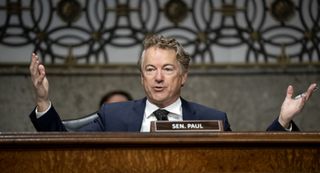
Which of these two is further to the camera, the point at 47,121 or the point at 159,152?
the point at 47,121

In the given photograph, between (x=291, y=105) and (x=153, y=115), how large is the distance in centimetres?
66

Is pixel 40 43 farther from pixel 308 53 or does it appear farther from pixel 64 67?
pixel 308 53

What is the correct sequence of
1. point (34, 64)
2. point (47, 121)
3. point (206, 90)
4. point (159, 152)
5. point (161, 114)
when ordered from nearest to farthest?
point (159, 152) → point (34, 64) → point (47, 121) → point (161, 114) → point (206, 90)

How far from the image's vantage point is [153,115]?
289 centimetres

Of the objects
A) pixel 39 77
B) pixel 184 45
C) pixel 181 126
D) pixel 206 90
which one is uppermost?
pixel 39 77

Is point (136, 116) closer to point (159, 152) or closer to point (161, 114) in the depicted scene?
point (161, 114)

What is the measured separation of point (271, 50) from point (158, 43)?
7.32ft

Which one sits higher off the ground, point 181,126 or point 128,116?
point 181,126

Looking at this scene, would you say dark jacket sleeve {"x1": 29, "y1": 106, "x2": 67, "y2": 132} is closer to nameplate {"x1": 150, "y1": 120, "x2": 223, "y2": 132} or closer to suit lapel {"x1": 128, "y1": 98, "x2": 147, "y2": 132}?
suit lapel {"x1": 128, "y1": 98, "x2": 147, "y2": 132}

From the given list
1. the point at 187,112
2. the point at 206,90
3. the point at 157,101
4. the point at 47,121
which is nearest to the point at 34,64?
the point at 47,121

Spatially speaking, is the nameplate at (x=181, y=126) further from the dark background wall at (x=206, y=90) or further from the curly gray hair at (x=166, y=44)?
the dark background wall at (x=206, y=90)

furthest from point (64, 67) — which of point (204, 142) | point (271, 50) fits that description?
point (204, 142)

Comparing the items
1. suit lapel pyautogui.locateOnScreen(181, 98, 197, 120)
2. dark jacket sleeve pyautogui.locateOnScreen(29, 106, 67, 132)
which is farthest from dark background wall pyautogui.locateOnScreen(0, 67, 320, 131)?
dark jacket sleeve pyautogui.locateOnScreen(29, 106, 67, 132)

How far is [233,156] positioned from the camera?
209cm
